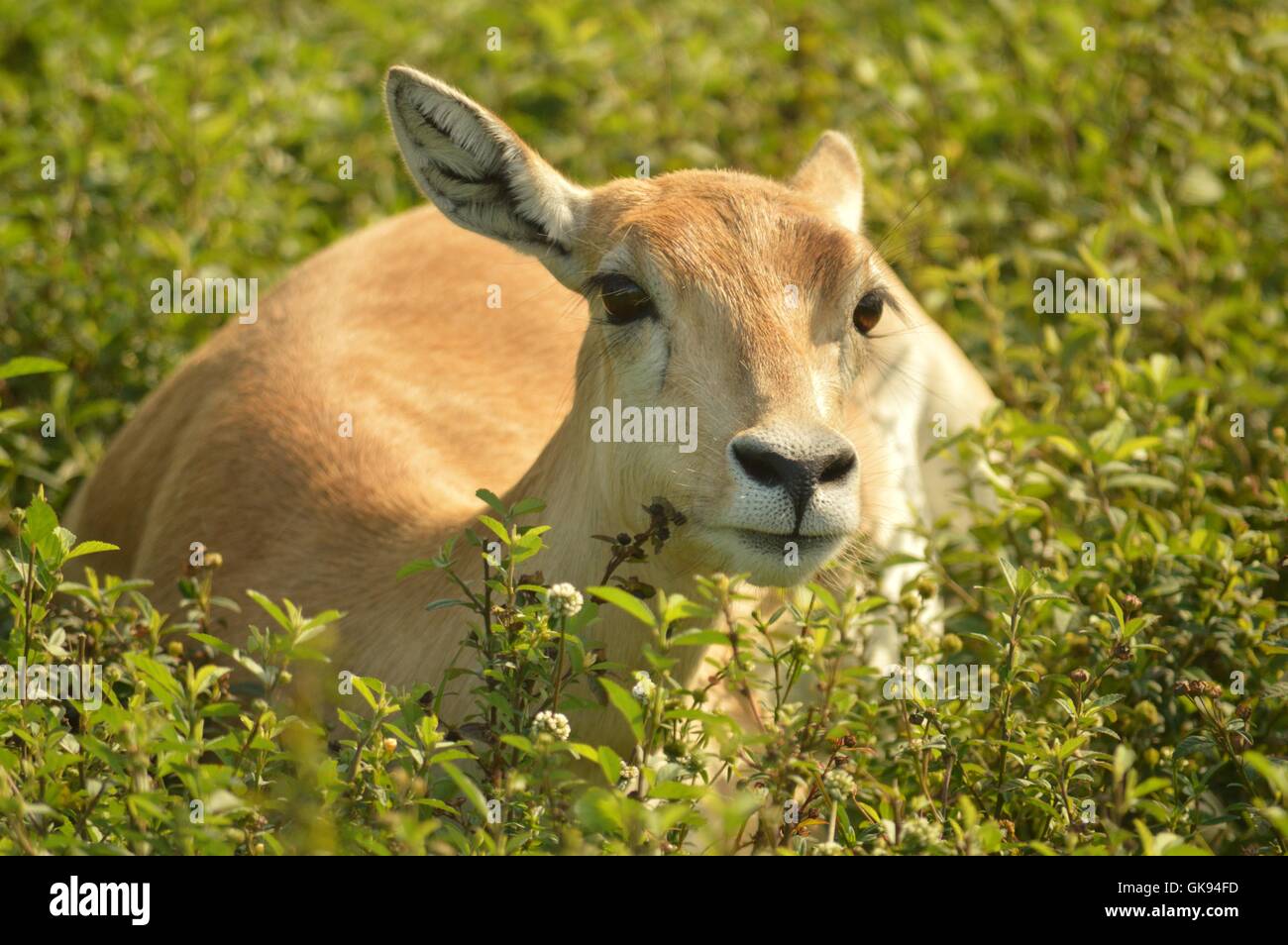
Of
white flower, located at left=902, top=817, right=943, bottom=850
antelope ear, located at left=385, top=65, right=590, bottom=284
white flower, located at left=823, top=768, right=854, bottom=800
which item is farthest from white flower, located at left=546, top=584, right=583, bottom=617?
antelope ear, located at left=385, top=65, right=590, bottom=284

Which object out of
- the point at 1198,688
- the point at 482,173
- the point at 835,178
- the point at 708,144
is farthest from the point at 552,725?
the point at 708,144

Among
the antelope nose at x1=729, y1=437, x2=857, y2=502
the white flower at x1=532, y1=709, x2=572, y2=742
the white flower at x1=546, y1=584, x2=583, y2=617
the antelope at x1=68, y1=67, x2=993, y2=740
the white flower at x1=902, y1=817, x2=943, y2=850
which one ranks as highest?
the antelope at x1=68, y1=67, x2=993, y2=740

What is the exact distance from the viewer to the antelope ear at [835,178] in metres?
5.78

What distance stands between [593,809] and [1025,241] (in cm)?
579

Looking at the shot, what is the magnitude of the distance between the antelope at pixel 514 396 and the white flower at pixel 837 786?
1.98 feet

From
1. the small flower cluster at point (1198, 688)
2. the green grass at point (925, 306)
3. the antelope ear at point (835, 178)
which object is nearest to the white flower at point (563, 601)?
the green grass at point (925, 306)

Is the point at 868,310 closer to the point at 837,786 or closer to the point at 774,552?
the point at 774,552

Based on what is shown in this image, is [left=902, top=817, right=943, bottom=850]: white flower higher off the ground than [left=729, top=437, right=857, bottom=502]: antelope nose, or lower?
lower

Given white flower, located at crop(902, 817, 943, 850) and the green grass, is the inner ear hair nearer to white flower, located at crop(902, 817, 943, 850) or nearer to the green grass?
the green grass

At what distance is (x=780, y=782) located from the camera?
3766mm

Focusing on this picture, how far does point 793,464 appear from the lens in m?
3.99

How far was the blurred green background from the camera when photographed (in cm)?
688
